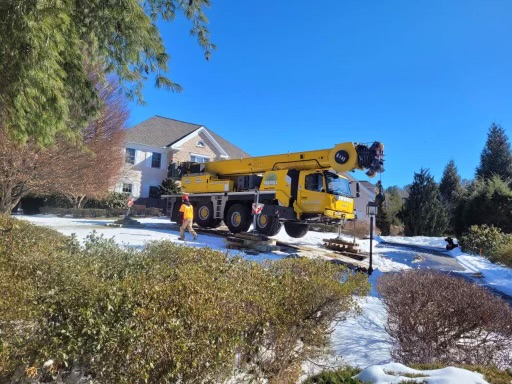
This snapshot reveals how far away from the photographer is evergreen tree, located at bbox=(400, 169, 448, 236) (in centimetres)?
2806

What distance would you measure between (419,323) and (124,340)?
314cm

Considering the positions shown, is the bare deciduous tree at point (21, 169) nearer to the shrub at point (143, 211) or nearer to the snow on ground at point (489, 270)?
the shrub at point (143, 211)

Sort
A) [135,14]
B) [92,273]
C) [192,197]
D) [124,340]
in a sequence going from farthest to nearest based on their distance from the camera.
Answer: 1. [192,197]
2. [135,14]
3. [92,273]
4. [124,340]

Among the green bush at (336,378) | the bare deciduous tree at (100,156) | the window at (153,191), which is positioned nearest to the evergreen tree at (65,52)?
the green bush at (336,378)

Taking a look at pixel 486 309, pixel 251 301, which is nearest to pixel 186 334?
pixel 251 301

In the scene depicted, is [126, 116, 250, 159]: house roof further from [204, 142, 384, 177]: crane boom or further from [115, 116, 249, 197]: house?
[204, 142, 384, 177]: crane boom

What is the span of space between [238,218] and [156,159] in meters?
19.2

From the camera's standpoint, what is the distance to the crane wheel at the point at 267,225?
13.7m

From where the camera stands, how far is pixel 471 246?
18469mm

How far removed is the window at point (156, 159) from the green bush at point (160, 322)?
1168 inches

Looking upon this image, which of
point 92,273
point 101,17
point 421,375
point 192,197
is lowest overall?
point 421,375

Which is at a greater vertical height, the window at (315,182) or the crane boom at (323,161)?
the crane boom at (323,161)

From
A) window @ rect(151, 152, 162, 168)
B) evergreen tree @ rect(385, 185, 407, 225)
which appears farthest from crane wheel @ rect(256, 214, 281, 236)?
evergreen tree @ rect(385, 185, 407, 225)

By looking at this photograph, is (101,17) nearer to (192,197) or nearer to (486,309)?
(486,309)
